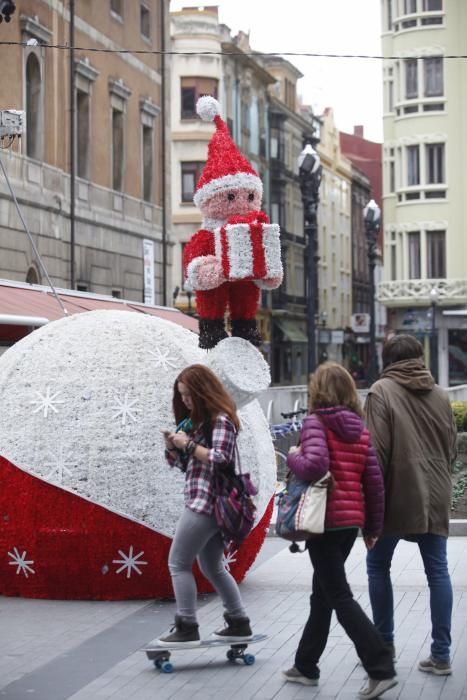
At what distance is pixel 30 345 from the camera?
9.63 metres

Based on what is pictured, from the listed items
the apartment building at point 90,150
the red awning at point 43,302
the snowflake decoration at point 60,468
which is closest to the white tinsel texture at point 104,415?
the snowflake decoration at point 60,468

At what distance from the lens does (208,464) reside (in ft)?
23.7

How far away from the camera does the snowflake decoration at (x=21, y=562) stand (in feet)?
30.0

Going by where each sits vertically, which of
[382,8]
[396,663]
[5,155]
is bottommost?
[396,663]

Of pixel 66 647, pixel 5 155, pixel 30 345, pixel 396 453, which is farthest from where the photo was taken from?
pixel 5 155

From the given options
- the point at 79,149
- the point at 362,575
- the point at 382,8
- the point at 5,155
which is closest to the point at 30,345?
the point at 362,575

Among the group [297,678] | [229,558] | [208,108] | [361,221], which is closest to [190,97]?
[361,221]

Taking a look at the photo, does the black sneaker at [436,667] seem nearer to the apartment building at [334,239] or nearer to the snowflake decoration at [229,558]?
the snowflake decoration at [229,558]

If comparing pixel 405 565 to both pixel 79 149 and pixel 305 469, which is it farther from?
pixel 79 149

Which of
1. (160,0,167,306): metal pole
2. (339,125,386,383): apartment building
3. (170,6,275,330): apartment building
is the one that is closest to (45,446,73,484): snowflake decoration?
(160,0,167,306): metal pole

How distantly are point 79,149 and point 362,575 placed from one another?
22405mm

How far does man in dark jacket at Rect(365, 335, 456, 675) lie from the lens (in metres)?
7.12

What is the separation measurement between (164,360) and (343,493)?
2.93 metres

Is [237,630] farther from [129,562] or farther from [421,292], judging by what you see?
[421,292]
